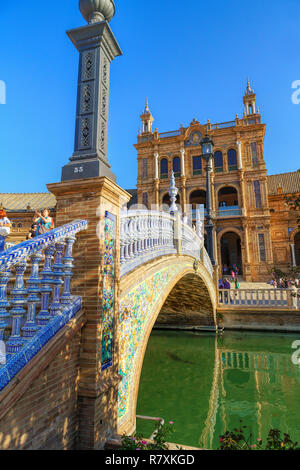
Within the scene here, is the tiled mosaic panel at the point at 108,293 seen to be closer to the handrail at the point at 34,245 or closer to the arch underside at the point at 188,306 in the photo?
the handrail at the point at 34,245

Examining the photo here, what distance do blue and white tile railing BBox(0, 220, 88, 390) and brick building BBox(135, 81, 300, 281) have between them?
2377cm

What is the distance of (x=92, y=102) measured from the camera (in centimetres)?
372

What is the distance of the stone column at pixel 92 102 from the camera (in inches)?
140

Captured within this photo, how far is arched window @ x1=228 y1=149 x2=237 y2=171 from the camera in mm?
29031

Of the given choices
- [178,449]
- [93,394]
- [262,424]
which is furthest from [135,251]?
[262,424]

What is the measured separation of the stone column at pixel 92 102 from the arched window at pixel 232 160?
26.9m

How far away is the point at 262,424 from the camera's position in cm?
586

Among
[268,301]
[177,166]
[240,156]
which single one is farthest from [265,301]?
[177,166]

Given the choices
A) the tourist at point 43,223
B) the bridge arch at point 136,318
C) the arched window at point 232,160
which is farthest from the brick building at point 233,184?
the tourist at point 43,223

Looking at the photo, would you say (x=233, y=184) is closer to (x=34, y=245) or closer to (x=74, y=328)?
(x=74, y=328)

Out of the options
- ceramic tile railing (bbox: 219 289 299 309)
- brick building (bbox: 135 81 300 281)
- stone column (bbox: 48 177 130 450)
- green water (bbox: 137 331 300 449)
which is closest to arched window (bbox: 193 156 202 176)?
brick building (bbox: 135 81 300 281)

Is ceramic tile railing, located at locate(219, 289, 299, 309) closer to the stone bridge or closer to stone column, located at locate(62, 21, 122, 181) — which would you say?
the stone bridge

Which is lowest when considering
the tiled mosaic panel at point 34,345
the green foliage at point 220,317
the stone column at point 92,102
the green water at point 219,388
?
the green water at point 219,388
